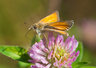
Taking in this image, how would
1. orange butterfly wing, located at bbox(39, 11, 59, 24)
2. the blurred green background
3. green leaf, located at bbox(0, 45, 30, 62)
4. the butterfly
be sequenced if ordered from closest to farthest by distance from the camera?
the butterfly < green leaf, located at bbox(0, 45, 30, 62) < orange butterfly wing, located at bbox(39, 11, 59, 24) < the blurred green background

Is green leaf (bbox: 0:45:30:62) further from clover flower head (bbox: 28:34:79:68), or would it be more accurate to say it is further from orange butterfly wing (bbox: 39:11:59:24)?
orange butterfly wing (bbox: 39:11:59:24)

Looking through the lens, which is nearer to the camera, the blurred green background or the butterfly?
the butterfly

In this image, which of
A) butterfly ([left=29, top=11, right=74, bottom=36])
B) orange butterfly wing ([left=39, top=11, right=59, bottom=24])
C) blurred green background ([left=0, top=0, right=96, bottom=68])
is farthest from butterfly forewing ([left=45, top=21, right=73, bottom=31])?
blurred green background ([left=0, top=0, right=96, bottom=68])

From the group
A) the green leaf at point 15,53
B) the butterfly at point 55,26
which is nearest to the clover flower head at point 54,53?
the butterfly at point 55,26

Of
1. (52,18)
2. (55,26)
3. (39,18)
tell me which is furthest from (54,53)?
(39,18)

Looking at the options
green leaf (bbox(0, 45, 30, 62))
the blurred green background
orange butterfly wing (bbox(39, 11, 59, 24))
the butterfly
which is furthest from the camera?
the blurred green background

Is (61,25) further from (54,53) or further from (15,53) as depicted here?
(15,53)
